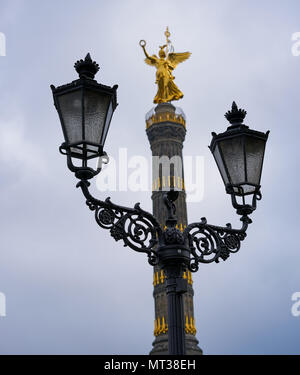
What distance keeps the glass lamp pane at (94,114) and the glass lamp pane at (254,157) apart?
1241 millimetres

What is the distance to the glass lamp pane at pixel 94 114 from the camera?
4559 millimetres

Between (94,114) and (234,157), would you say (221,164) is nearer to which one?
(234,157)

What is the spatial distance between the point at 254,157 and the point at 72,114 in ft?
5.05

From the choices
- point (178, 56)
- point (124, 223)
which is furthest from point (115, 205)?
point (178, 56)

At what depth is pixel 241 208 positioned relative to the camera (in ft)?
17.4

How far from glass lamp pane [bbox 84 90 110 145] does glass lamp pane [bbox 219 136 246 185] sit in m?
1.08

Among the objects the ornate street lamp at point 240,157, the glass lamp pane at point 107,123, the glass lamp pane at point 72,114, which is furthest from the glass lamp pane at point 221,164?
the glass lamp pane at point 72,114

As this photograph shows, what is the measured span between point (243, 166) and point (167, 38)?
88.1 ft

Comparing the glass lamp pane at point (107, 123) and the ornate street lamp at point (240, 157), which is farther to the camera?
the ornate street lamp at point (240, 157)

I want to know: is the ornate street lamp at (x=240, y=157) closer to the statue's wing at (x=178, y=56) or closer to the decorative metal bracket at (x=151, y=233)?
the decorative metal bracket at (x=151, y=233)

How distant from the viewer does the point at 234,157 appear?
5.12 m

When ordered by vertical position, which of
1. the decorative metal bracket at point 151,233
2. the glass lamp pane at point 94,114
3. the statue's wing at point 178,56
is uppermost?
the statue's wing at point 178,56
